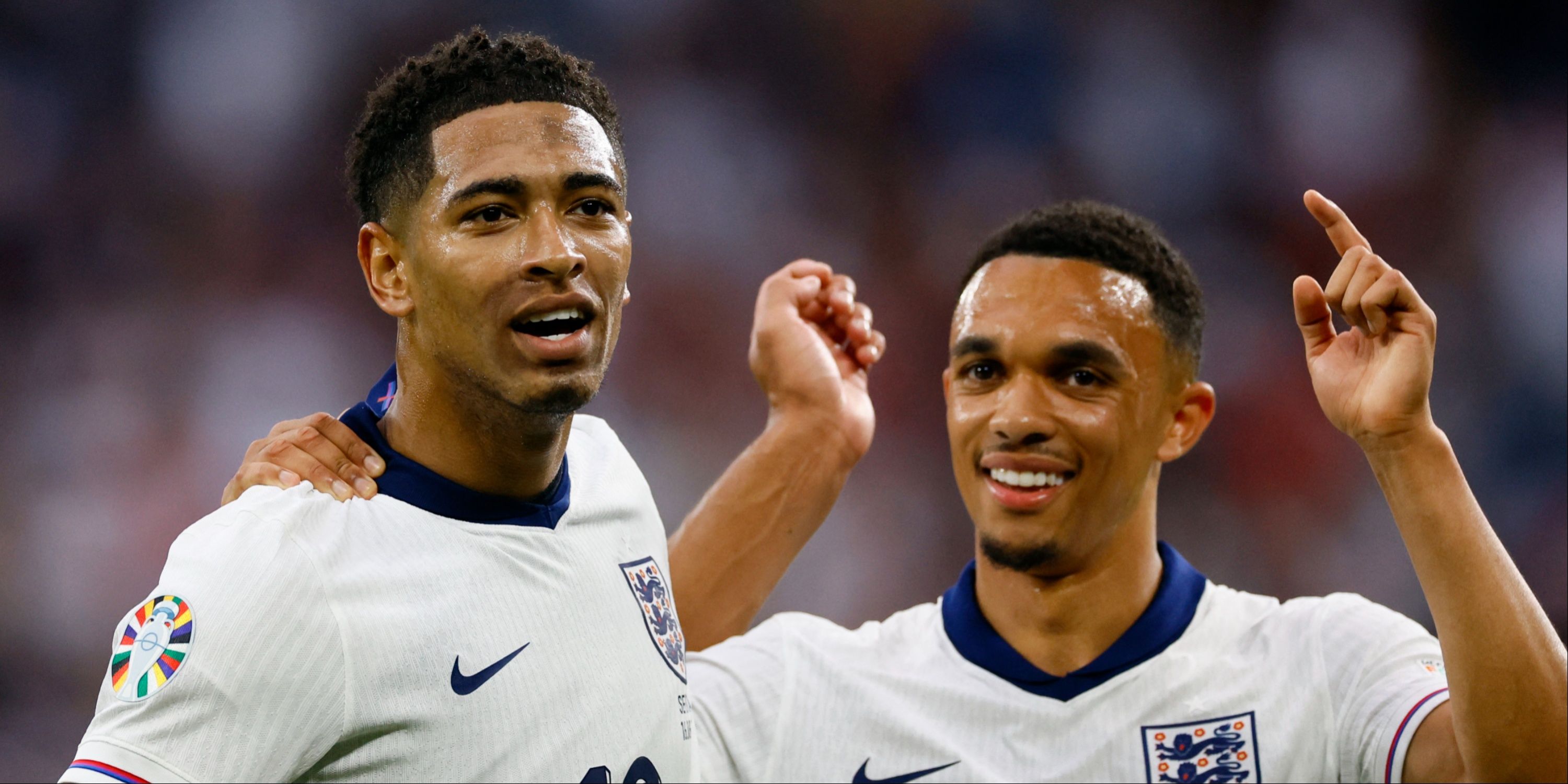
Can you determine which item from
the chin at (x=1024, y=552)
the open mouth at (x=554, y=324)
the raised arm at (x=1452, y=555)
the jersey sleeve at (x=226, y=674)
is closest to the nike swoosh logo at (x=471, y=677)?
the jersey sleeve at (x=226, y=674)

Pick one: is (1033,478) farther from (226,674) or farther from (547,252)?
(226,674)

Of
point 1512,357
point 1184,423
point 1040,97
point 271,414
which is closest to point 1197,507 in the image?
point 1512,357

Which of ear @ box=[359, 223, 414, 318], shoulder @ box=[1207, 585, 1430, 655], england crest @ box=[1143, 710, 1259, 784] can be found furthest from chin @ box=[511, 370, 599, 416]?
shoulder @ box=[1207, 585, 1430, 655]

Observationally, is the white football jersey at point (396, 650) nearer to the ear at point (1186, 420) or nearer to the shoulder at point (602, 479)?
the shoulder at point (602, 479)

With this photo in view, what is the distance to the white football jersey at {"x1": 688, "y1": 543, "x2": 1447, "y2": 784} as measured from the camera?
9.48 feet

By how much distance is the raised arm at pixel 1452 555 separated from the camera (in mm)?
2418

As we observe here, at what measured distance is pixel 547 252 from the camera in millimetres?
2232

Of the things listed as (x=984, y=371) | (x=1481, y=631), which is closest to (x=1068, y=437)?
(x=984, y=371)

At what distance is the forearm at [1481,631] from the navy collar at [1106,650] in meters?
0.73

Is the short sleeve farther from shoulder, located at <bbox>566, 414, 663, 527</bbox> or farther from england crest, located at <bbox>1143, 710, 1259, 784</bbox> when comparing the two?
england crest, located at <bbox>1143, 710, 1259, 784</bbox>

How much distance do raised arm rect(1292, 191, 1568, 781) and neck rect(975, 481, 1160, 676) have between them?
735 mm

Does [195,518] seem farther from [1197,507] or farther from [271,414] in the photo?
[1197,507]

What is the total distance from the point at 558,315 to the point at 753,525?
4.63 ft

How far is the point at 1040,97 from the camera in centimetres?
669
